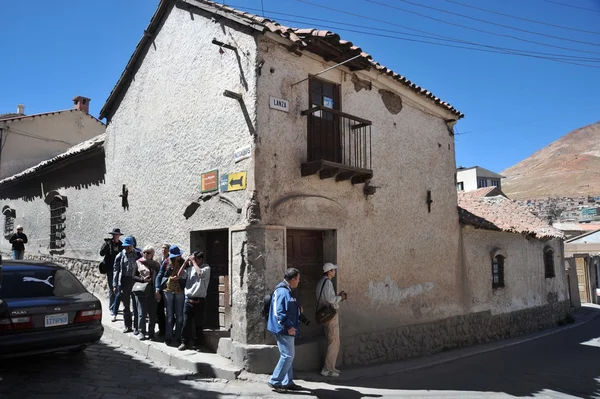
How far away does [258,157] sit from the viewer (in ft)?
22.9

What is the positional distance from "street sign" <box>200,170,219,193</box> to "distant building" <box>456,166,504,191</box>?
149ft

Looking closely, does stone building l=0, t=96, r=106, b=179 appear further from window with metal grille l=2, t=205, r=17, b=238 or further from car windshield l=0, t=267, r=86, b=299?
car windshield l=0, t=267, r=86, b=299

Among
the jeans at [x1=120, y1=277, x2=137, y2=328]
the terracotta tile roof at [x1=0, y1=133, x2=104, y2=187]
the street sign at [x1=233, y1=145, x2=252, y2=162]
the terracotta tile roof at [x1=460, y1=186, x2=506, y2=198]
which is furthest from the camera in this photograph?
the terracotta tile roof at [x1=460, y1=186, x2=506, y2=198]

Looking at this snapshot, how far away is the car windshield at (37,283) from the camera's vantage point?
5996mm

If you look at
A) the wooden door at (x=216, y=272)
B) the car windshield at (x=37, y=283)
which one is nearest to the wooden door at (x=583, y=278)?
the wooden door at (x=216, y=272)

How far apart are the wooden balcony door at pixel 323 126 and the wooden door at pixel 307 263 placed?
1426 millimetres

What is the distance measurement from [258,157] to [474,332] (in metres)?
7.89

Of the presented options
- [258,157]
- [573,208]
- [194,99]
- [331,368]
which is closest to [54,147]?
[194,99]

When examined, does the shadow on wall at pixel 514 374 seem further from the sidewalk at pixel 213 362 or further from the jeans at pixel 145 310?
the jeans at pixel 145 310

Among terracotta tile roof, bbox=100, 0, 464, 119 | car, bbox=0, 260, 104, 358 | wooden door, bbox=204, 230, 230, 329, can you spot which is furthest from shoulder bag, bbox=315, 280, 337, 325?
terracotta tile roof, bbox=100, 0, 464, 119

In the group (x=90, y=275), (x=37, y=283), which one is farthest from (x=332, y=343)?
(x=90, y=275)

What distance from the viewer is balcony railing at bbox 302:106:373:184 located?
757 centimetres

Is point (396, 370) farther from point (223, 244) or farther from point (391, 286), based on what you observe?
point (223, 244)

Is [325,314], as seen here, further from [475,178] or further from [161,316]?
[475,178]
